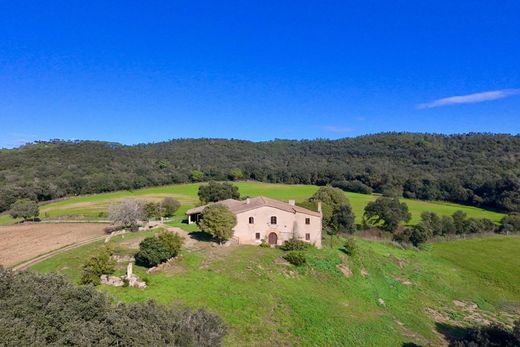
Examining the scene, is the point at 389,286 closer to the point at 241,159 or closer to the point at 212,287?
the point at 212,287

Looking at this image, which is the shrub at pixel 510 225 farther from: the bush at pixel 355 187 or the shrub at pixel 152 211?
Answer: the shrub at pixel 152 211

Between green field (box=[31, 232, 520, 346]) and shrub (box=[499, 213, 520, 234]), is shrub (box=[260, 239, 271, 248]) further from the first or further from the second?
shrub (box=[499, 213, 520, 234])

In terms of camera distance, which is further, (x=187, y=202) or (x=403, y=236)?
(x=187, y=202)

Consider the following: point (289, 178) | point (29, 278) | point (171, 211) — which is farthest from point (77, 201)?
point (29, 278)

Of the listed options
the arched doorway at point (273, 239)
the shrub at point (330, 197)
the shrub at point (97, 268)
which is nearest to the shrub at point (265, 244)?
the arched doorway at point (273, 239)

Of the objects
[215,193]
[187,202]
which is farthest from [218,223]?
[187,202]

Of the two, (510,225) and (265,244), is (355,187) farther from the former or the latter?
(265,244)
